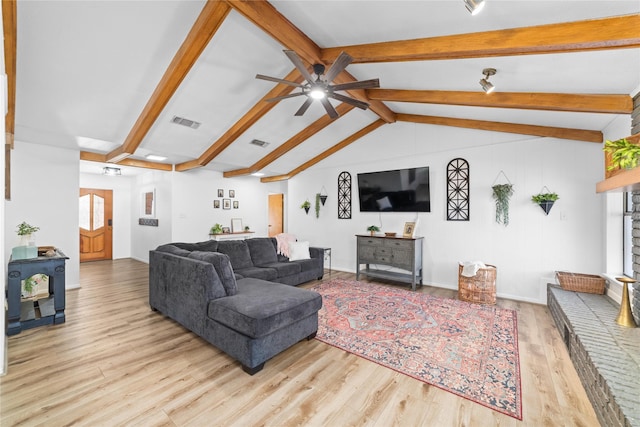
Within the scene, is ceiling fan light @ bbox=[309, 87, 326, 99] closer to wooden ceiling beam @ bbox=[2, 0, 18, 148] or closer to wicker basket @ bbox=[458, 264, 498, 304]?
wooden ceiling beam @ bbox=[2, 0, 18, 148]

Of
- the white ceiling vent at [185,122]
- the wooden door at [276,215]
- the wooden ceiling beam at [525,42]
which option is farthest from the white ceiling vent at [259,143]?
the wooden door at [276,215]

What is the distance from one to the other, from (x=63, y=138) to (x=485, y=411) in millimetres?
6144

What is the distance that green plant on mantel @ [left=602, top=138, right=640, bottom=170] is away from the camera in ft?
6.59

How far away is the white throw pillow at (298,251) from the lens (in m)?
5.27

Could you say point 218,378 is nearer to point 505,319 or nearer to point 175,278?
point 175,278

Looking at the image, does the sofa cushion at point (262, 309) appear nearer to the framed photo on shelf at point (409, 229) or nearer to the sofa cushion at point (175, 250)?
the sofa cushion at point (175, 250)

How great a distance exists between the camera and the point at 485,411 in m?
1.92

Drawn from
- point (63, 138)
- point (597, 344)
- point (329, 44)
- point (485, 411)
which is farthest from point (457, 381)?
point (63, 138)

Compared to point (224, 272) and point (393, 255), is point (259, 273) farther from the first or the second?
point (393, 255)

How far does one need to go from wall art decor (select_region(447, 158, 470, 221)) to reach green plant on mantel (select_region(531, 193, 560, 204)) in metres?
0.93

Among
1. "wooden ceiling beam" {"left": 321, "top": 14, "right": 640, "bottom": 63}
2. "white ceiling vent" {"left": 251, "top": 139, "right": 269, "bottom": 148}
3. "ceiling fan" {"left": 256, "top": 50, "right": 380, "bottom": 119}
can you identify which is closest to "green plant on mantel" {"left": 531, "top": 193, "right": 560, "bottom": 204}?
"wooden ceiling beam" {"left": 321, "top": 14, "right": 640, "bottom": 63}

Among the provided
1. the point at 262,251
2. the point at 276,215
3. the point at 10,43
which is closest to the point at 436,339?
the point at 262,251

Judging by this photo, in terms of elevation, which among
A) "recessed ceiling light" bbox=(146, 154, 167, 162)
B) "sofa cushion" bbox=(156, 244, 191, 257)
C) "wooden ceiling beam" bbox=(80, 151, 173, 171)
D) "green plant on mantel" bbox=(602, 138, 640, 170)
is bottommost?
"sofa cushion" bbox=(156, 244, 191, 257)

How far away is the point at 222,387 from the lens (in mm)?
2164
